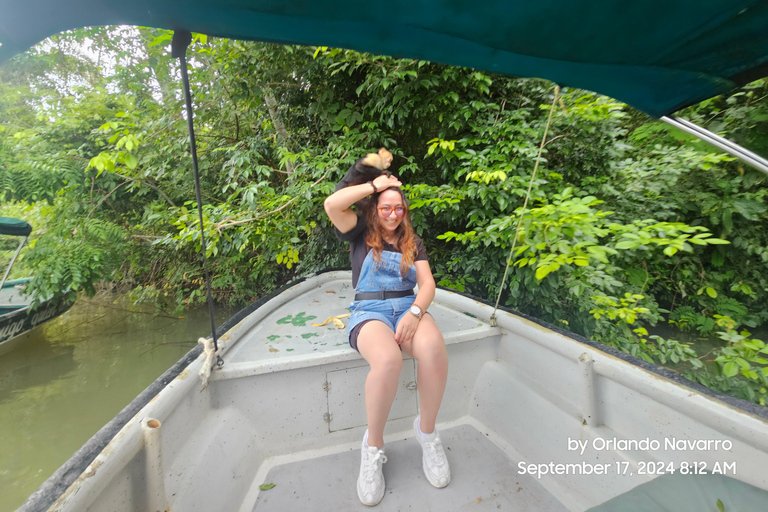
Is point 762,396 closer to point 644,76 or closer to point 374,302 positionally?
point 644,76

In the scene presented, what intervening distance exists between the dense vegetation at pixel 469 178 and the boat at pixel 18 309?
33 centimetres

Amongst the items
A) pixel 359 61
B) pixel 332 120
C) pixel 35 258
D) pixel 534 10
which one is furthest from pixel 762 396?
pixel 35 258

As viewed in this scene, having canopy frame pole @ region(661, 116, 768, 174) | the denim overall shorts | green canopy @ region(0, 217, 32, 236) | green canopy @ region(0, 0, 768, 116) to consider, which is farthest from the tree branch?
green canopy @ region(0, 217, 32, 236)

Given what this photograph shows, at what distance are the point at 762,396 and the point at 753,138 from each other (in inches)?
65.2

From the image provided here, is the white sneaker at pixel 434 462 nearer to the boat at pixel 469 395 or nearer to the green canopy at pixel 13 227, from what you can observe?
the boat at pixel 469 395

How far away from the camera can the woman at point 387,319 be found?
48.3 inches

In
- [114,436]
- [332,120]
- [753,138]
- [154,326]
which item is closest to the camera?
[114,436]

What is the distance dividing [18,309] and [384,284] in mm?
6417

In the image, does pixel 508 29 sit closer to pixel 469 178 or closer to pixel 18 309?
pixel 469 178

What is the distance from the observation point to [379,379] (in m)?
1.20

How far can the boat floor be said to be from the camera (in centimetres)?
122

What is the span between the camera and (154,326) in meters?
5.32

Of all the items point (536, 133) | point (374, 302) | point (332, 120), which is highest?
point (332, 120)

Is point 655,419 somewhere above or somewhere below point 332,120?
below
